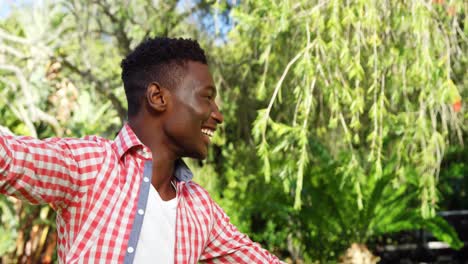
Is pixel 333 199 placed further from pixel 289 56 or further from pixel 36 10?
pixel 36 10

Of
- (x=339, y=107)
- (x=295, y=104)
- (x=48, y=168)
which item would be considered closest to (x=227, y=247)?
(x=48, y=168)

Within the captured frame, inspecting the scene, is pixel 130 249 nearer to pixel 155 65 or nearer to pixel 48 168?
pixel 48 168

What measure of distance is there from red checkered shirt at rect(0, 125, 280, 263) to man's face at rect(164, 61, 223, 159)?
88 millimetres

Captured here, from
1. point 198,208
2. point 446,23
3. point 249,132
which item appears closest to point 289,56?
point 446,23

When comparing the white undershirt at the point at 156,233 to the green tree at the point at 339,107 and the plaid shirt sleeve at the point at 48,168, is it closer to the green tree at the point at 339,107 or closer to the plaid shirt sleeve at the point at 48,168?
the plaid shirt sleeve at the point at 48,168

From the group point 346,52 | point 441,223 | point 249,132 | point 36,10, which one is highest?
point 36,10

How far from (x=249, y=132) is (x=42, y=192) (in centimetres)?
847

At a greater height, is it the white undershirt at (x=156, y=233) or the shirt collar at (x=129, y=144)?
the shirt collar at (x=129, y=144)

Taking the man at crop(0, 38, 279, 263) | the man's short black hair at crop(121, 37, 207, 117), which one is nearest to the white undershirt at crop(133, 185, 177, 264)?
the man at crop(0, 38, 279, 263)

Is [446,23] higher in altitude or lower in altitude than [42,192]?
higher

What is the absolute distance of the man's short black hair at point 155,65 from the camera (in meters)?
2.00

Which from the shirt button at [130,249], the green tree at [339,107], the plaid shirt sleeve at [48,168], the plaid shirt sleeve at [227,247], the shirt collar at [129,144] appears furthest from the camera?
the green tree at [339,107]

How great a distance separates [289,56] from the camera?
7.66 meters

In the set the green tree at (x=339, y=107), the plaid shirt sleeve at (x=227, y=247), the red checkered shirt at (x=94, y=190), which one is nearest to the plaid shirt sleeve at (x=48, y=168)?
the red checkered shirt at (x=94, y=190)
